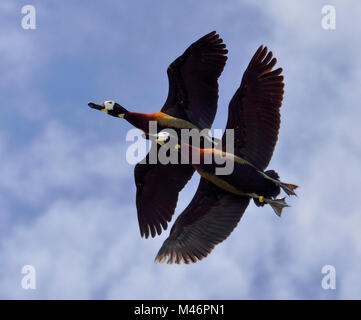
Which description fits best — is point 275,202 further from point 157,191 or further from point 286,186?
point 157,191

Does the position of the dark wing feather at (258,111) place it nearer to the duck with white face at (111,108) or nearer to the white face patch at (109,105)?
the duck with white face at (111,108)

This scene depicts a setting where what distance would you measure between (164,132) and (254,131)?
203 cm

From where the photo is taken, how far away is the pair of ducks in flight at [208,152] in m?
17.7

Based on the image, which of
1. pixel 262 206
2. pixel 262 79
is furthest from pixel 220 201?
pixel 262 79

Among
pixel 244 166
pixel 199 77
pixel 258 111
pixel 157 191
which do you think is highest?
pixel 199 77

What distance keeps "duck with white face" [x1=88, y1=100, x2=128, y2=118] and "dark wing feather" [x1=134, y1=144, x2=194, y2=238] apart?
3.69 feet

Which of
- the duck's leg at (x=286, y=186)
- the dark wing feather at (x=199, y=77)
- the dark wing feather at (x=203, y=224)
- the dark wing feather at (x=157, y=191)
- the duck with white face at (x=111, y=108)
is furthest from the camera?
the duck with white face at (x=111, y=108)

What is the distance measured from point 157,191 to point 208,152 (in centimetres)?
237

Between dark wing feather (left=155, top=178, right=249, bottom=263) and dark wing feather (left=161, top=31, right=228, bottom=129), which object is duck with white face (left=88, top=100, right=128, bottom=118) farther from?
dark wing feather (left=155, top=178, right=249, bottom=263)

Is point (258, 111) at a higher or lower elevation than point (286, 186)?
higher

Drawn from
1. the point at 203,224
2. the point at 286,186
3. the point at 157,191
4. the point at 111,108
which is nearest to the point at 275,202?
the point at 286,186

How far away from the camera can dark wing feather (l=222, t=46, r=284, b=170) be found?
58.0 feet

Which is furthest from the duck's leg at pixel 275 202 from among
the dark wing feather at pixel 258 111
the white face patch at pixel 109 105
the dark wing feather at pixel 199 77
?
the white face patch at pixel 109 105

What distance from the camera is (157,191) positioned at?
19984 millimetres
